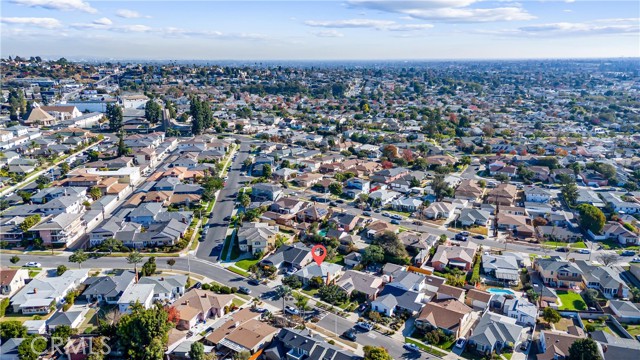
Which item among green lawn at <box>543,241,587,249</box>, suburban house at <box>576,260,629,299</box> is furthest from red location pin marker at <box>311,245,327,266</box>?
green lawn at <box>543,241,587,249</box>

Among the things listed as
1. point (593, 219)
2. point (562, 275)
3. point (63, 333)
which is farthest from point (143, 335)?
point (593, 219)

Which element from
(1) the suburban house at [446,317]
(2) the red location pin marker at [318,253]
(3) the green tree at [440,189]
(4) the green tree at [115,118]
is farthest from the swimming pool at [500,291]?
(4) the green tree at [115,118]

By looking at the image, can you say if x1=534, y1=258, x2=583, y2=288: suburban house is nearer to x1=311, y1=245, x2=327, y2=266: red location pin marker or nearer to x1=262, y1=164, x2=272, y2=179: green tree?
x1=311, y1=245, x2=327, y2=266: red location pin marker

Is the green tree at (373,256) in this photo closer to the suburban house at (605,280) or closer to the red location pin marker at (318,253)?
the red location pin marker at (318,253)

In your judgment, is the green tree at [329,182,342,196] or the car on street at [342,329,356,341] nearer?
the car on street at [342,329,356,341]

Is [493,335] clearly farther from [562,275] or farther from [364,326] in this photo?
[562,275]

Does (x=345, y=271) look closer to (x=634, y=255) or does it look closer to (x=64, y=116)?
(x=634, y=255)
